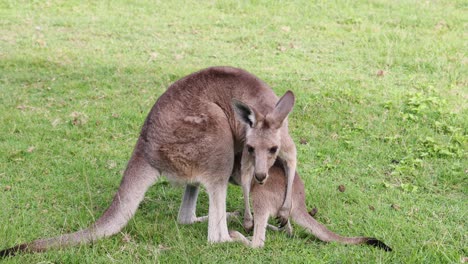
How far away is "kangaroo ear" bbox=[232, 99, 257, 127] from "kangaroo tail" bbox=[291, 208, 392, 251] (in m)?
0.67

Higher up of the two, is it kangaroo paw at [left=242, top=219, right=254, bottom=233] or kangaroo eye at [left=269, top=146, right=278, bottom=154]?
kangaroo eye at [left=269, top=146, right=278, bottom=154]

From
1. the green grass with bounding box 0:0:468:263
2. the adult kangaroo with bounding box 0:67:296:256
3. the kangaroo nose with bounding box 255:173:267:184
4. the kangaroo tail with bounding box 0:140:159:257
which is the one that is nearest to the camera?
the kangaroo tail with bounding box 0:140:159:257

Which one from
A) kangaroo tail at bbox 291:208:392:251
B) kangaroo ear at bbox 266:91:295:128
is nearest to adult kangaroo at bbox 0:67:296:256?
kangaroo ear at bbox 266:91:295:128

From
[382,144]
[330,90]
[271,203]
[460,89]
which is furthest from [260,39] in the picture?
[271,203]

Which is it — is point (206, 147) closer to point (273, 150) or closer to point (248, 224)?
point (273, 150)

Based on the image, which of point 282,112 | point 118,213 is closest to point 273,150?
point 282,112

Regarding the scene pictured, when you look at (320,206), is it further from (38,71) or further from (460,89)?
(38,71)

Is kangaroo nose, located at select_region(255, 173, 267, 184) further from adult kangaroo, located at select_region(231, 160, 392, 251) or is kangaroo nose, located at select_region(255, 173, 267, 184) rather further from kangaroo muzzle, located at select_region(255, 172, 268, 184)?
adult kangaroo, located at select_region(231, 160, 392, 251)

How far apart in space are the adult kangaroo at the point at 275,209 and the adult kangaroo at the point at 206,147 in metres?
0.08

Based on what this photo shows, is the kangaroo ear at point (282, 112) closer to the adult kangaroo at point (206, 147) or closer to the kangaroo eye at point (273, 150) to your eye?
the adult kangaroo at point (206, 147)

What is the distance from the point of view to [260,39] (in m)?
8.80

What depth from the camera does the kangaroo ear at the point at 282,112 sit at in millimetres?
3840

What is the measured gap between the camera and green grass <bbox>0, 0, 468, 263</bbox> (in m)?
4.00

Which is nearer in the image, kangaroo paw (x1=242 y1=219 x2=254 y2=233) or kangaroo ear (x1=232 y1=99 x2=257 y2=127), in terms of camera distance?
Result: kangaroo ear (x1=232 y1=99 x2=257 y2=127)
